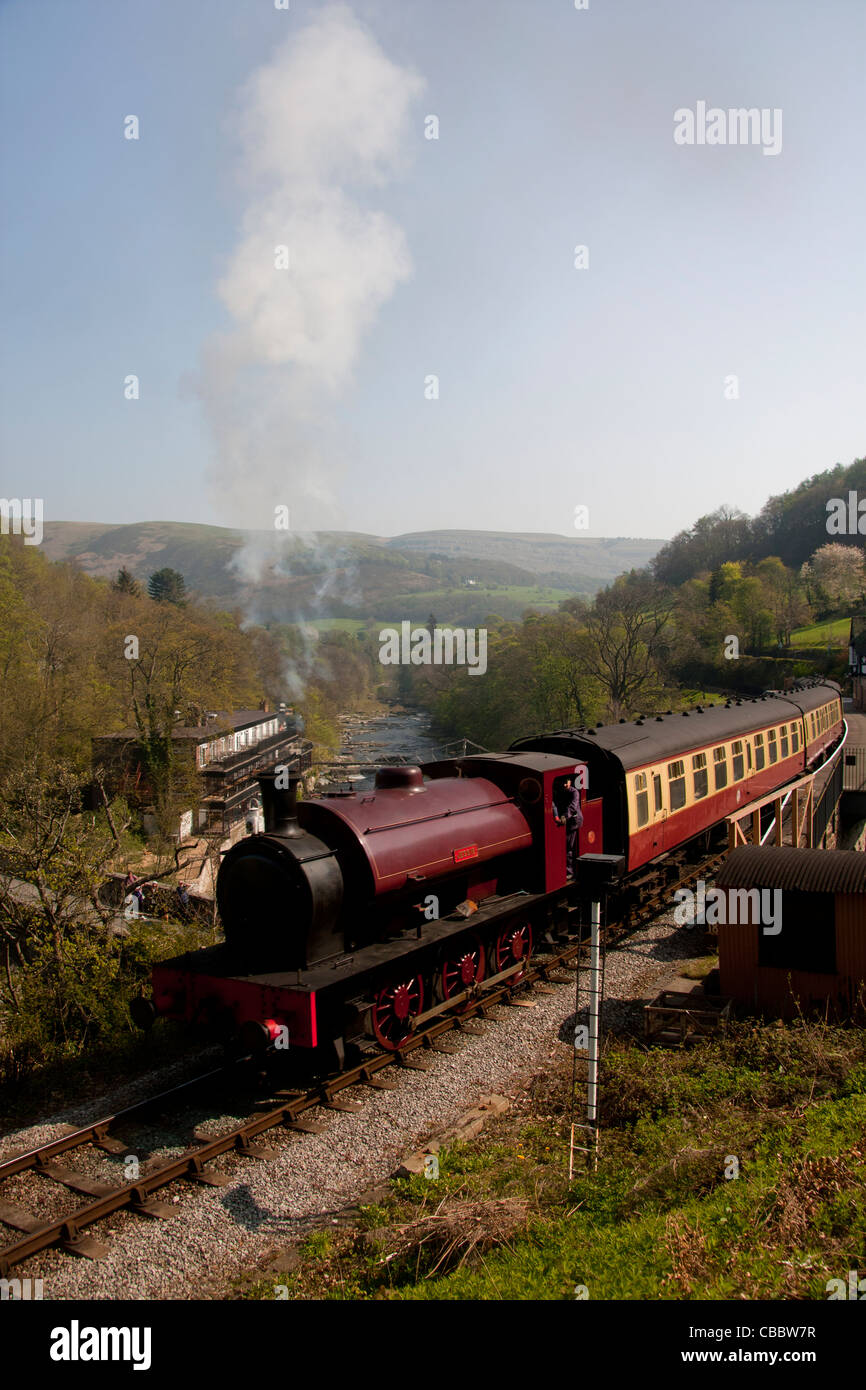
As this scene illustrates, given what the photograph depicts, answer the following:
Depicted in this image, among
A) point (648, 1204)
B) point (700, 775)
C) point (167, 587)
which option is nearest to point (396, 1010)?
point (648, 1204)

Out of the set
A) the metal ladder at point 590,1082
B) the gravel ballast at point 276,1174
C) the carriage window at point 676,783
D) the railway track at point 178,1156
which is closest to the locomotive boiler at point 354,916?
the railway track at point 178,1156

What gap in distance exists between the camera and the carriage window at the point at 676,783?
1652cm

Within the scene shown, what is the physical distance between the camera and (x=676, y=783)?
1683 cm

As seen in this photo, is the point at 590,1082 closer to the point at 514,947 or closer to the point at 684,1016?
the point at 684,1016

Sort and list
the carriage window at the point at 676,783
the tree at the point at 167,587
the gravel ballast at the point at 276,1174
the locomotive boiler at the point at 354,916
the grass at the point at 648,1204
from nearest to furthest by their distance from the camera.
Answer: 1. the grass at the point at 648,1204
2. the gravel ballast at the point at 276,1174
3. the locomotive boiler at the point at 354,916
4. the carriage window at the point at 676,783
5. the tree at the point at 167,587

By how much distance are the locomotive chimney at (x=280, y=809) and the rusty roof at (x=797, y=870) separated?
6.06 meters

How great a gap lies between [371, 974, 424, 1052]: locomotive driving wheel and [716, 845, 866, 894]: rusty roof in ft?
14.8

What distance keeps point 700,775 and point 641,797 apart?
3.28 meters

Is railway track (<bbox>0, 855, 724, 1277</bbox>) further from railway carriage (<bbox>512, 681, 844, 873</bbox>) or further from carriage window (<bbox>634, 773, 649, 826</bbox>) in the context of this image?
carriage window (<bbox>634, 773, 649, 826</bbox>)

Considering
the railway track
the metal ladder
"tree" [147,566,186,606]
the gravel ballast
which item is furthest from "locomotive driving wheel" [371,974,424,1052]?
"tree" [147,566,186,606]

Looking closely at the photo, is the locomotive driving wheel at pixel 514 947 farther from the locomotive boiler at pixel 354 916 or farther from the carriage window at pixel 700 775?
the carriage window at pixel 700 775
